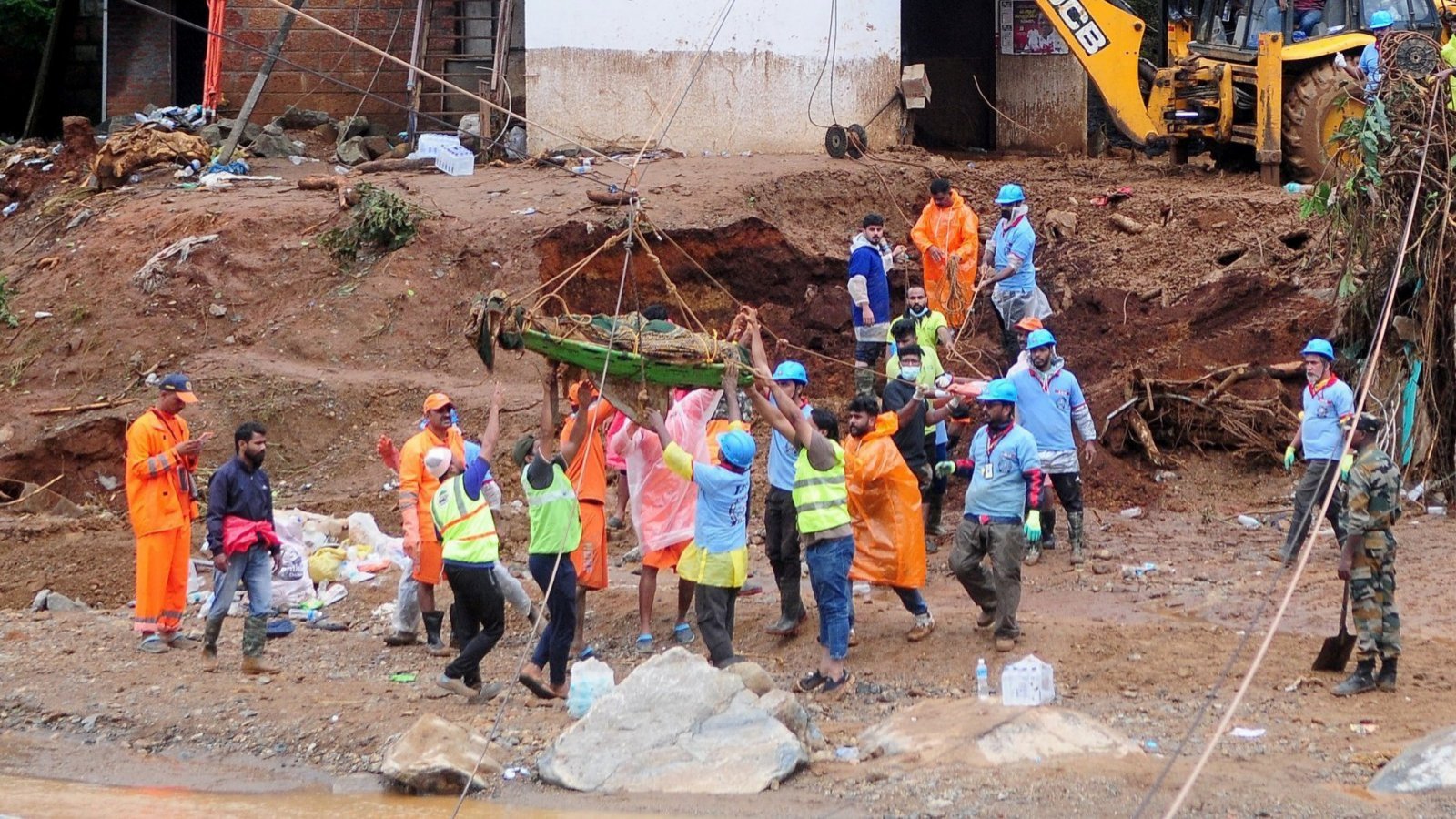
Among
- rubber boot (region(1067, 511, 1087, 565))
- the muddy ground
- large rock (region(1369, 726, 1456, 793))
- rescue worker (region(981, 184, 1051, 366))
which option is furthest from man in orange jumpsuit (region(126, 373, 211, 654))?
large rock (region(1369, 726, 1456, 793))

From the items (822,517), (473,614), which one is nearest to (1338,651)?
(822,517)

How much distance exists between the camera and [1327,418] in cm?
1027

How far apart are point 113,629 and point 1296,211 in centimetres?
1097

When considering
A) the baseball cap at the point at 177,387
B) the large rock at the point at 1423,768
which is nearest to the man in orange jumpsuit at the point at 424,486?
the baseball cap at the point at 177,387

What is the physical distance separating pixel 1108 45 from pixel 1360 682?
10.1m

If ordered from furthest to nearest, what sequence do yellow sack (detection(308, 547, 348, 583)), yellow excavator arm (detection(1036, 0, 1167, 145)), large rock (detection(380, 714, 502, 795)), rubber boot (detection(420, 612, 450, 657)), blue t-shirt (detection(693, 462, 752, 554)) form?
yellow excavator arm (detection(1036, 0, 1167, 145)) → yellow sack (detection(308, 547, 348, 583)) → rubber boot (detection(420, 612, 450, 657)) → blue t-shirt (detection(693, 462, 752, 554)) → large rock (detection(380, 714, 502, 795))

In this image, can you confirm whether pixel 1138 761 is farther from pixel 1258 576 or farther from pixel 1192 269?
pixel 1192 269

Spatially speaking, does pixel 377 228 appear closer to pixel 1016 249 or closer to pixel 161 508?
pixel 161 508

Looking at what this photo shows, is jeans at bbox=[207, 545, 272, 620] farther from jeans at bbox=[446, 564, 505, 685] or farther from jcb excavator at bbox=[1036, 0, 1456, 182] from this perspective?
jcb excavator at bbox=[1036, 0, 1456, 182]

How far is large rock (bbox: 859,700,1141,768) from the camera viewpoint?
311 inches

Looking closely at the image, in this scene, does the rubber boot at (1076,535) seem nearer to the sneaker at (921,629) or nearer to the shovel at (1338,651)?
the sneaker at (921,629)

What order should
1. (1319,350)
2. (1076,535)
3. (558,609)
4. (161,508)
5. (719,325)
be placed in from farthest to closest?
(719,325) → (1076,535) → (161,508) → (1319,350) → (558,609)

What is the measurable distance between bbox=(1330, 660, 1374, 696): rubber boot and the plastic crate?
1149 cm

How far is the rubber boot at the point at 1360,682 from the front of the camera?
28.3 ft
